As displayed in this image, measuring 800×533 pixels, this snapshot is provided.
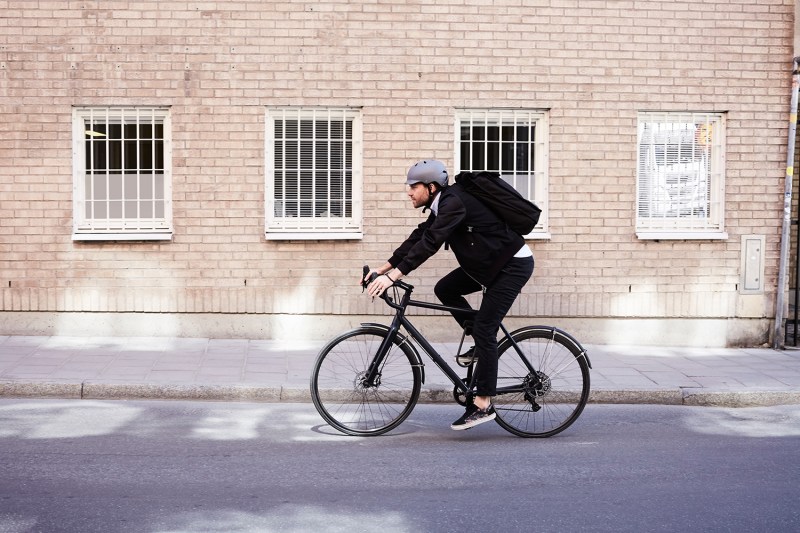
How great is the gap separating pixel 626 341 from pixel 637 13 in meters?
3.77

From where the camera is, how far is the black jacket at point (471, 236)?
6.55m

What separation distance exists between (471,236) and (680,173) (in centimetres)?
577

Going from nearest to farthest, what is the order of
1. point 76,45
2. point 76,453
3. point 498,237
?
point 76,453, point 498,237, point 76,45

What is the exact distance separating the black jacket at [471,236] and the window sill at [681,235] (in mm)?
5007

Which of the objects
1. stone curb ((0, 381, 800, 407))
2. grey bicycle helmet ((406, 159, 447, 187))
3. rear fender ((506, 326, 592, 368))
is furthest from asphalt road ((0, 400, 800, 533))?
grey bicycle helmet ((406, 159, 447, 187))

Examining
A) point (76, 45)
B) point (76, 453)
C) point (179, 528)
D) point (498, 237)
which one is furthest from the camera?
point (76, 45)

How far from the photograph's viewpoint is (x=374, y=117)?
11.1 metres

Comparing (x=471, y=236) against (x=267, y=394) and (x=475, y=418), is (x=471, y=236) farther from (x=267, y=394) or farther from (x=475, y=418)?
(x=267, y=394)

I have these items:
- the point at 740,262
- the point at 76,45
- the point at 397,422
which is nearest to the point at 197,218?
the point at 76,45

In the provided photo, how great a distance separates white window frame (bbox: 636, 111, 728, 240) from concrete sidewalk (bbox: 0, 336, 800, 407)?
1.53 m

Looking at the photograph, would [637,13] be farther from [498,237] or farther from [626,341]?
[498,237]

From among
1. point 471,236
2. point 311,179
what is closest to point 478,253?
point 471,236

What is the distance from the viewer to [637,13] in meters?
11.2

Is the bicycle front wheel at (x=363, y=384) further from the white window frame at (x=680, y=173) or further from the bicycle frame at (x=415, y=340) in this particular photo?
the white window frame at (x=680, y=173)
